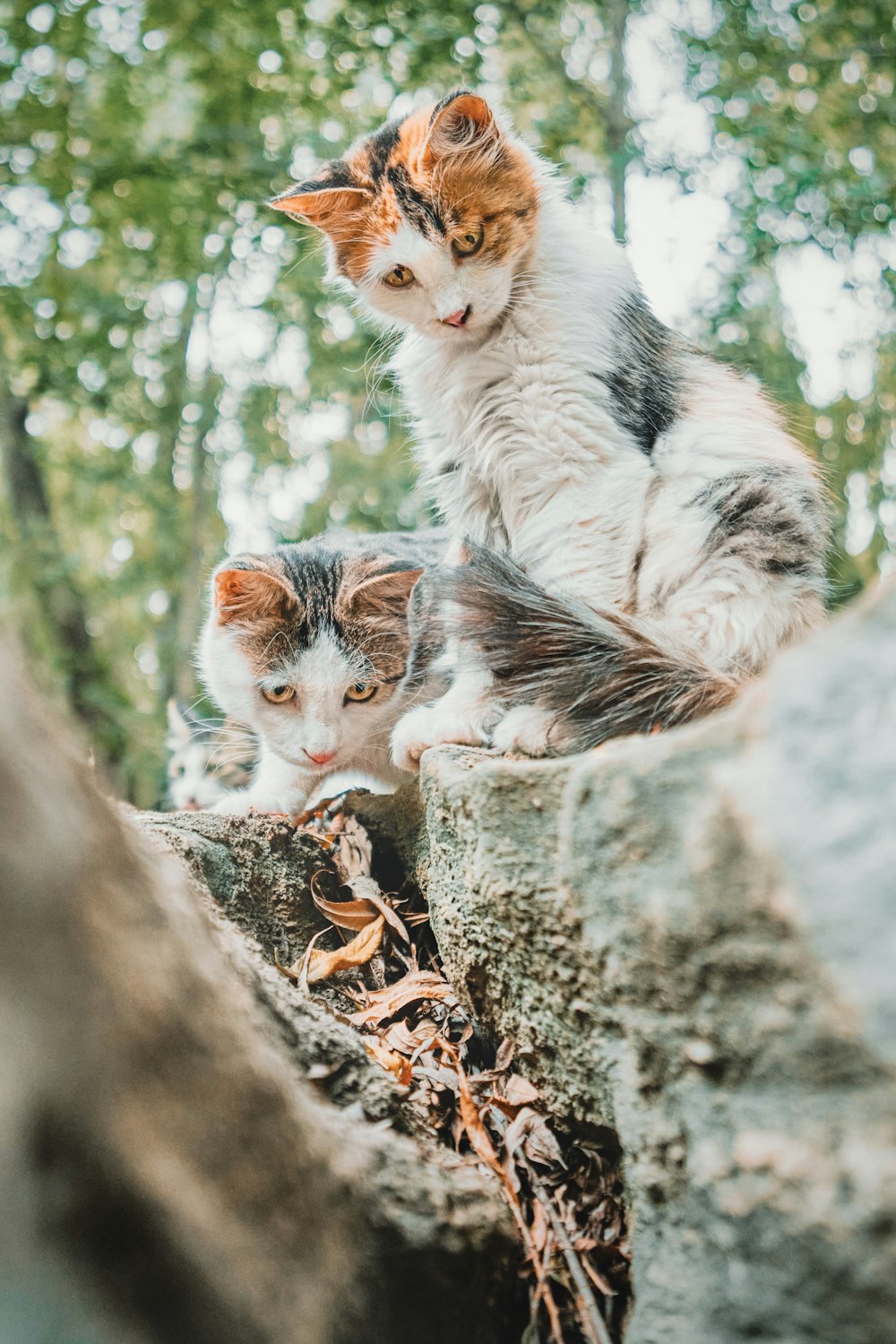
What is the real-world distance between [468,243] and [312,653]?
1.21 meters

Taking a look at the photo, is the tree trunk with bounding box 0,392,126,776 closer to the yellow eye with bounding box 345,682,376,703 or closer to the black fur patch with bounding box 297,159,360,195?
the yellow eye with bounding box 345,682,376,703

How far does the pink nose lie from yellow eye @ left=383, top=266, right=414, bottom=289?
1329mm

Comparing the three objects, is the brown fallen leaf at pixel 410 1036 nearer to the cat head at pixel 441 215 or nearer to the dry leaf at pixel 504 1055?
the dry leaf at pixel 504 1055

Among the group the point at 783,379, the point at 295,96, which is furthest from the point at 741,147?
the point at 295,96

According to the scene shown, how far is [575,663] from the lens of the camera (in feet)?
6.47

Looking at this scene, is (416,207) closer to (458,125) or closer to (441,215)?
(441,215)

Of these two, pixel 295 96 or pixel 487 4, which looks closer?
pixel 487 4

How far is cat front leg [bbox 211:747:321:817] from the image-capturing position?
8.95 feet

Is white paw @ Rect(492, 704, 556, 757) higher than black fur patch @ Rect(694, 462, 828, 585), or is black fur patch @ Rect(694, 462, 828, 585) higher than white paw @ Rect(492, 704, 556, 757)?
black fur patch @ Rect(694, 462, 828, 585)

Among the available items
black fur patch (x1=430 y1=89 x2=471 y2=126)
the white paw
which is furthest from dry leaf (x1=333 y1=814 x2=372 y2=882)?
black fur patch (x1=430 y1=89 x2=471 y2=126)

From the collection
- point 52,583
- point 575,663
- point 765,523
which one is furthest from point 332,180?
point 52,583

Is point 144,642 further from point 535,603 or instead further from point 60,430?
point 535,603

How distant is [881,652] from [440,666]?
5.69 ft

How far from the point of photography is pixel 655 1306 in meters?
1.12
